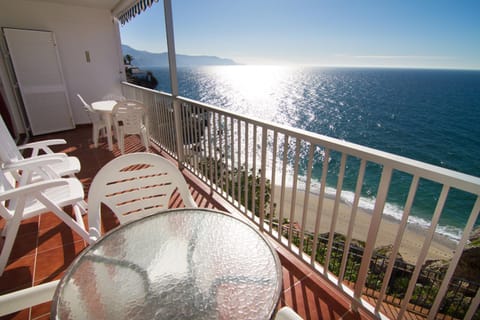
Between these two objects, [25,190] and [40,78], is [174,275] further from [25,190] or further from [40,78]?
[40,78]

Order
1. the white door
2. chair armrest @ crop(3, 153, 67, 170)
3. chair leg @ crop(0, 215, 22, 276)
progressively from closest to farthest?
chair leg @ crop(0, 215, 22, 276), chair armrest @ crop(3, 153, 67, 170), the white door

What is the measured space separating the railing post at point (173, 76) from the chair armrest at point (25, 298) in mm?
2787

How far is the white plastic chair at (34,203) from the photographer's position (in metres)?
1.52

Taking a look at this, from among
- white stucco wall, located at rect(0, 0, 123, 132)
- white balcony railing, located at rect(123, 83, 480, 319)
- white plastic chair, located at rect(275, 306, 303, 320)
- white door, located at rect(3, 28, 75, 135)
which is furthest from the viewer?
white stucco wall, located at rect(0, 0, 123, 132)

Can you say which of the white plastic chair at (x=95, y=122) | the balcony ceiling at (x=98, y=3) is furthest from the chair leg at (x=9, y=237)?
the balcony ceiling at (x=98, y=3)

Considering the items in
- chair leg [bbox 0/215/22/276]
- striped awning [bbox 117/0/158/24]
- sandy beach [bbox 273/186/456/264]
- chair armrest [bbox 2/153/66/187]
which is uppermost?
striped awning [bbox 117/0/158/24]

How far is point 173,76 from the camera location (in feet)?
10.8

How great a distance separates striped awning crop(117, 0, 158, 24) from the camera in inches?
173

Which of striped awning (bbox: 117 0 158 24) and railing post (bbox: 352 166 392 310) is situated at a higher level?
striped awning (bbox: 117 0 158 24)

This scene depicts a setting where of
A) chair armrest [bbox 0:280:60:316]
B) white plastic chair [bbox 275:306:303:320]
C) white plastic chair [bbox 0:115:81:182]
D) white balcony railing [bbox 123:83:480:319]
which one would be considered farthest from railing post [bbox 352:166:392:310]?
white plastic chair [bbox 0:115:81:182]

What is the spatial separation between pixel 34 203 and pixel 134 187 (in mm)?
1015

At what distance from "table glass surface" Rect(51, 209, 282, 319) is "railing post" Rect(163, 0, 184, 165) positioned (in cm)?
247

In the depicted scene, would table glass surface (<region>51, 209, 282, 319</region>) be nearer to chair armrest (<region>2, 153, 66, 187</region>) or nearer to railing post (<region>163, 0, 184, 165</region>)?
chair armrest (<region>2, 153, 66, 187</region>)

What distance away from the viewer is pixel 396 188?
16609mm
